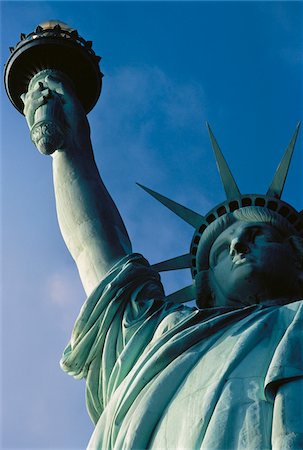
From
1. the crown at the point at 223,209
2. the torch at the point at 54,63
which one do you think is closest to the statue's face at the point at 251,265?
the crown at the point at 223,209

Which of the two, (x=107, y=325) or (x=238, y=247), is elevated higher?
(x=238, y=247)

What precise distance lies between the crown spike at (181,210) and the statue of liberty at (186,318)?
0.01 meters

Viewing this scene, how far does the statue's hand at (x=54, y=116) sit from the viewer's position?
35.4ft

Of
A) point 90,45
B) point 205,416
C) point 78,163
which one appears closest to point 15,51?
point 90,45

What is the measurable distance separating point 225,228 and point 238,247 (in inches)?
19.6

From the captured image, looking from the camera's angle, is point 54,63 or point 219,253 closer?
point 219,253

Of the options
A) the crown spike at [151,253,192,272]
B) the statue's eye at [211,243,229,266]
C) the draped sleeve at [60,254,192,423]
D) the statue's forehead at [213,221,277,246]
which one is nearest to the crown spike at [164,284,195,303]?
the crown spike at [151,253,192,272]

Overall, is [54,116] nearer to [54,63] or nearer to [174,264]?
[54,63]

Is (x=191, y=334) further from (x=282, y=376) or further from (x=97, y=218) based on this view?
(x=97, y=218)

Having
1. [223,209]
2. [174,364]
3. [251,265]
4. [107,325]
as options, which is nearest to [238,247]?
[251,265]

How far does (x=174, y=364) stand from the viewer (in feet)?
26.2

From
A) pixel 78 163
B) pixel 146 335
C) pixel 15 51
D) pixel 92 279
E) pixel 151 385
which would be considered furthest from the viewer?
pixel 15 51

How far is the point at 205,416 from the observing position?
23.8 feet

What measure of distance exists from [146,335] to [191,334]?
0.61 m
